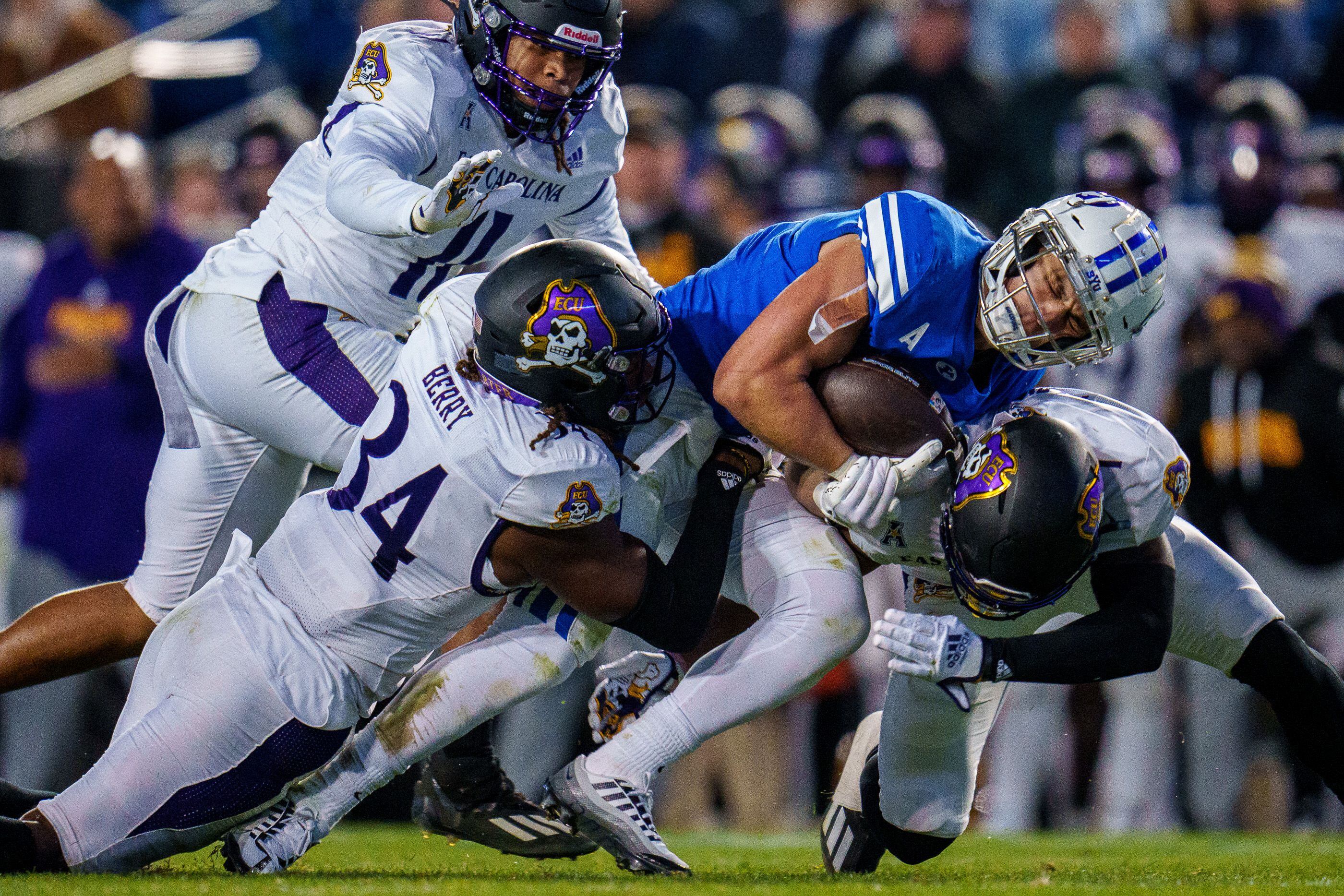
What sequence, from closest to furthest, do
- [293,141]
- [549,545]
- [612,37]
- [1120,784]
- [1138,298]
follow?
[549,545], [1138,298], [612,37], [1120,784], [293,141]

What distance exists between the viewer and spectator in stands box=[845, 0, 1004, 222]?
8375mm

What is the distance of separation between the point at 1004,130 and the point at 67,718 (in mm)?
5111

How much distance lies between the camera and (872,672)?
294 inches

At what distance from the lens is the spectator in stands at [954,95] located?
838cm

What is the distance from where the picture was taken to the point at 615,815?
4.30 meters

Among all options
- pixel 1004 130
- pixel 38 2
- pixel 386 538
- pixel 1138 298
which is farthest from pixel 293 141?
pixel 1138 298

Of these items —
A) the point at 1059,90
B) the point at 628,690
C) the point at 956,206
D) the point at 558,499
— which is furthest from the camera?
the point at 1059,90

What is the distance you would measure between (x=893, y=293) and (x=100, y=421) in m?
4.08

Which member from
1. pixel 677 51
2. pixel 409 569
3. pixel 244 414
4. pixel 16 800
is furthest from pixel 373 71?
pixel 677 51

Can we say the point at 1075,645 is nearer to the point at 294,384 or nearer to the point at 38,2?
the point at 294,384

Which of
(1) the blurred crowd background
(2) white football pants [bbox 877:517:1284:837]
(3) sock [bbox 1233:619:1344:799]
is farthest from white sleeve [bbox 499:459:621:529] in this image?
(1) the blurred crowd background

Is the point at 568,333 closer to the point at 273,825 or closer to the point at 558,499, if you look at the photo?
the point at 558,499

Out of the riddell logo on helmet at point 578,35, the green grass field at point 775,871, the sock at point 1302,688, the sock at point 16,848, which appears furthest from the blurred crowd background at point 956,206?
the riddell logo on helmet at point 578,35

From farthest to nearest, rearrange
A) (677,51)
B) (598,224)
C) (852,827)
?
(677,51)
(598,224)
(852,827)
